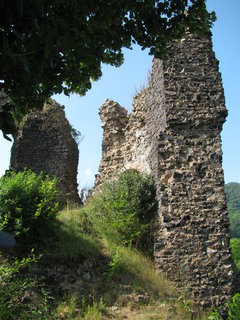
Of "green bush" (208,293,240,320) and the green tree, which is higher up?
the green tree

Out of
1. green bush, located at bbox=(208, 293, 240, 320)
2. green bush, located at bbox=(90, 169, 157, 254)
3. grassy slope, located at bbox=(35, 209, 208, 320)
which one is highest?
green bush, located at bbox=(90, 169, 157, 254)

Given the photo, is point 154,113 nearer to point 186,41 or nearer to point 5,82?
point 186,41

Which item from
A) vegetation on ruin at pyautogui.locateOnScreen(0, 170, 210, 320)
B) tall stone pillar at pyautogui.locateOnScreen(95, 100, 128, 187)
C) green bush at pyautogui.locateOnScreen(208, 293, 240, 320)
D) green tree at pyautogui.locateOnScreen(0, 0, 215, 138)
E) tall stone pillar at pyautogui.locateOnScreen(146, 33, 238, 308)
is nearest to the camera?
green tree at pyautogui.locateOnScreen(0, 0, 215, 138)

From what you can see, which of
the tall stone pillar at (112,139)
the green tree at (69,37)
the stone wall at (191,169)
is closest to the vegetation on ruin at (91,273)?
the stone wall at (191,169)

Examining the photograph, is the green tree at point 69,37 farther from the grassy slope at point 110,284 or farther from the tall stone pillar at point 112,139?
the tall stone pillar at point 112,139

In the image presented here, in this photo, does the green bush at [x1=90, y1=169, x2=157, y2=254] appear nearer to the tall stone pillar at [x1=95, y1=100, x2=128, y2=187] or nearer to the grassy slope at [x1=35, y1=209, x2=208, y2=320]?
the grassy slope at [x1=35, y1=209, x2=208, y2=320]

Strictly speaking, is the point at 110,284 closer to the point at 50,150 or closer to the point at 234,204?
the point at 50,150

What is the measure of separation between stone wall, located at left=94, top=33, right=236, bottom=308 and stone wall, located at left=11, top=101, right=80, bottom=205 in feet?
10.0

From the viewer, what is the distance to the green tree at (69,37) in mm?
3234

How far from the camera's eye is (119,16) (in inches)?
179

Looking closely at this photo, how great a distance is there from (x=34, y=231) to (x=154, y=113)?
14.6ft

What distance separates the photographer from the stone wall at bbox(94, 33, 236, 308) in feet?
23.7

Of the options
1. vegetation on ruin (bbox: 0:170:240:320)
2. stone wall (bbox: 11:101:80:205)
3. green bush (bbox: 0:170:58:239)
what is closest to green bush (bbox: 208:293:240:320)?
vegetation on ruin (bbox: 0:170:240:320)

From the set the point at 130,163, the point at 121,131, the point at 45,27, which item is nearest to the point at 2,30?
the point at 45,27
